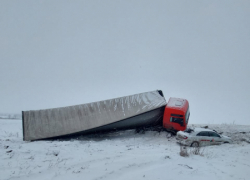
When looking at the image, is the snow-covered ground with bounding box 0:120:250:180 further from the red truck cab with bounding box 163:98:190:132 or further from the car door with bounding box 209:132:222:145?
the red truck cab with bounding box 163:98:190:132

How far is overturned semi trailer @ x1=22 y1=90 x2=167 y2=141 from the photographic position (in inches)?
437

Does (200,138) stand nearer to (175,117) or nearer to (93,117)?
(175,117)

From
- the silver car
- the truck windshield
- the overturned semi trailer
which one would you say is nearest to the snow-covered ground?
the silver car

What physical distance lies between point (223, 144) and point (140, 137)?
201 inches

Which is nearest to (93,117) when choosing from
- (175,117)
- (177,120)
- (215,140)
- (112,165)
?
(175,117)

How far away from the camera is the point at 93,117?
40.5 feet

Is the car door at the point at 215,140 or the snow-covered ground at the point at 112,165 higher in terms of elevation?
the snow-covered ground at the point at 112,165

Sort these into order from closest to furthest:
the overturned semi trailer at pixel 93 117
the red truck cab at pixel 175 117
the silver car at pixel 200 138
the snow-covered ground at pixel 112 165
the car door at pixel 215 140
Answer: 1. the snow-covered ground at pixel 112 165
2. the silver car at pixel 200 138
3. the car door at pixel 215 140
4. the overturned semi trailer at pixel 93 117
5. the red truck cab at pixel 175 117

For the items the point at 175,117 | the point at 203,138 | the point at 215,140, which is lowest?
the point at 215,140

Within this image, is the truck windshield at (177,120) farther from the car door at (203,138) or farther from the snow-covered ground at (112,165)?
the snow-covered ground at (112,165)

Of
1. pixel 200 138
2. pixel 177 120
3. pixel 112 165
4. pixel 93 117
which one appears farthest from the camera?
pixel 93 117

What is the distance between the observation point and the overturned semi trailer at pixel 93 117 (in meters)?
11.1

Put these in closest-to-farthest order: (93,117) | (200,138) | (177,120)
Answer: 1. (200,138)
2. (177,120)
3. (93,117)

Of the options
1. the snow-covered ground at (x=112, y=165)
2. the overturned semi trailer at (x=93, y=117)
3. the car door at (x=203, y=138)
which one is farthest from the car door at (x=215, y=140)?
the overturned semi trailer at (x=93, y=117)
